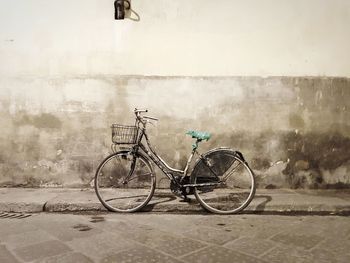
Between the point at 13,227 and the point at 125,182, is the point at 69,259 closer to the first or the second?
the point at 13,227

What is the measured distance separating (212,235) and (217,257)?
640 mm

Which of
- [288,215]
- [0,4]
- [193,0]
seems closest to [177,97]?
[193,0]

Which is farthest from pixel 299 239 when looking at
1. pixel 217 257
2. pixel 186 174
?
pixel 186 174

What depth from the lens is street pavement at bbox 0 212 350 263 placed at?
3506 millimetres

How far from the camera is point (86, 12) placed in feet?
19.4

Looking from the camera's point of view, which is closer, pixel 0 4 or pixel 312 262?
pixel 312 262

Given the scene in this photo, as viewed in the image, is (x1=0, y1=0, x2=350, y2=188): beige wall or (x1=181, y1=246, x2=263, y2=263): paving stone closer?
(x1=181, y1=246, x2=263, y2=263): paving stone

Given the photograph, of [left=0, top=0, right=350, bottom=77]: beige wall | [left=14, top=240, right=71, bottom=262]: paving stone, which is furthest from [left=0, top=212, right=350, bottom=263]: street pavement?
[left=0, top=0, right=350, bottom=77]: beige wall

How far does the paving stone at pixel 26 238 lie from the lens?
3834 millimetres

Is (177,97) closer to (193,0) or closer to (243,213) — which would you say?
(193,0)

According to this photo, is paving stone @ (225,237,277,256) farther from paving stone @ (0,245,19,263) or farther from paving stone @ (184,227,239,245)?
paving stone @ (0,245,19,263)

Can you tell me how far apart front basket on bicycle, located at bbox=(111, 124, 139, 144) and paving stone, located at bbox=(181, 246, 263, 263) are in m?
2.17

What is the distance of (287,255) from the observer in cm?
356

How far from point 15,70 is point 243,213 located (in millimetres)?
4301
